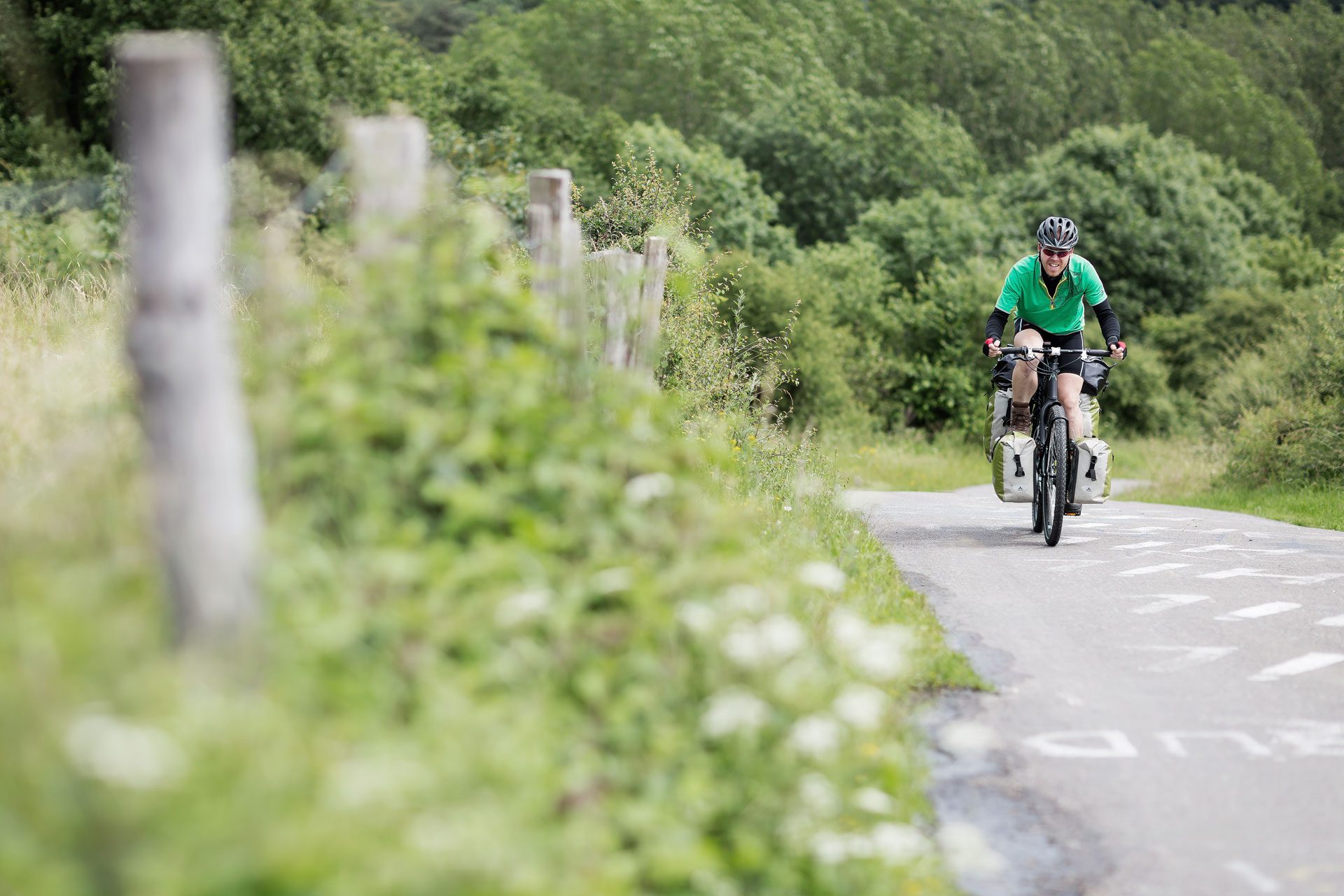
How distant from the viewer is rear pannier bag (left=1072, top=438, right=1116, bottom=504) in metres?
10.0

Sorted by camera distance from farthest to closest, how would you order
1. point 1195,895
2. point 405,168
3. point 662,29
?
1. point 662,29
2. point 405,168
3. point 1195,895

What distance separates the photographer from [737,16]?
216 ft

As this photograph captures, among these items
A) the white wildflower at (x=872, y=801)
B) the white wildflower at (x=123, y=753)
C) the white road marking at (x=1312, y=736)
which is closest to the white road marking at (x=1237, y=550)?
the white road marking at (x=1312, y=736)

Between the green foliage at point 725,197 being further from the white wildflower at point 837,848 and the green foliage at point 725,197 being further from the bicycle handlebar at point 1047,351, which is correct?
the white wildflower at point 837,848

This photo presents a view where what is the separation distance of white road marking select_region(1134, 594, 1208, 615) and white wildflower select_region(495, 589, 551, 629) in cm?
487

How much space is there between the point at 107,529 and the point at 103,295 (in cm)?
734

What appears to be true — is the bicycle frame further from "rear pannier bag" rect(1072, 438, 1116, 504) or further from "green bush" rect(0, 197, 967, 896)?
"green bush" rect(0, 197, 967, 896)

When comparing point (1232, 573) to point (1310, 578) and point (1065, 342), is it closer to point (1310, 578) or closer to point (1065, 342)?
point (1310, 578)

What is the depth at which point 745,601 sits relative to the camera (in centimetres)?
411

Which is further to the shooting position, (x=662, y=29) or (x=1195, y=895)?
(x=662, y=29)

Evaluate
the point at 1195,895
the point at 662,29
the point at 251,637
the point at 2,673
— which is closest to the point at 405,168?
the point at 251,637

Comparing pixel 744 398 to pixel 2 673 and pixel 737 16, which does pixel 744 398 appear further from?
pixel 737 16

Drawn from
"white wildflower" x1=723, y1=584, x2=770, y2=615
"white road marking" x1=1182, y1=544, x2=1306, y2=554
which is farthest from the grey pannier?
"white wildflower" x1=723, y1=584, x2=770, y2=615

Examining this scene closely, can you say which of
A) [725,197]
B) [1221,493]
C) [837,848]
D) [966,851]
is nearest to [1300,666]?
[966,851]
